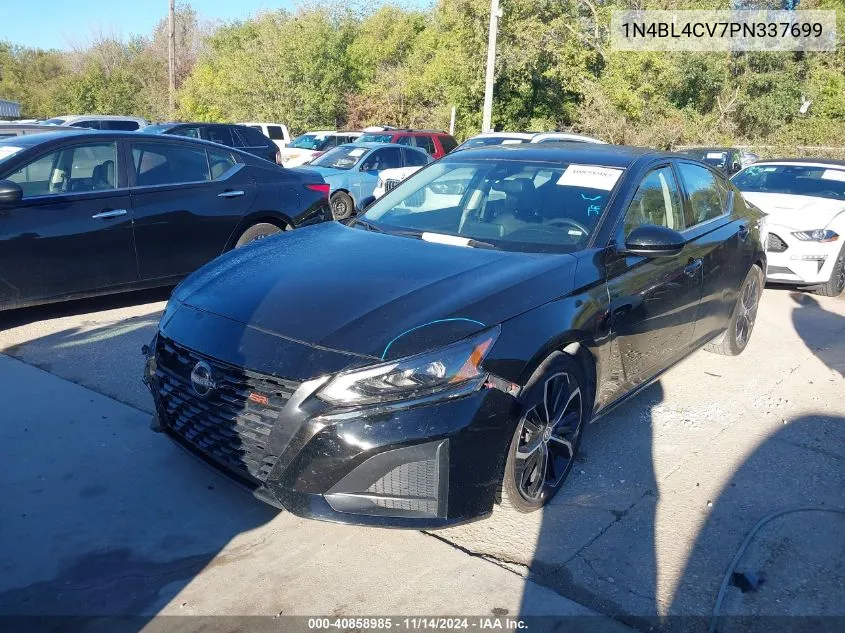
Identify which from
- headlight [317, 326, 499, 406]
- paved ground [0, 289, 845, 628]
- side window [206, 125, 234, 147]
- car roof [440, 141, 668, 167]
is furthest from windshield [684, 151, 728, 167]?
headlight [317, 326, 499, 406]

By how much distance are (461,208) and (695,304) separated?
1.63 meters

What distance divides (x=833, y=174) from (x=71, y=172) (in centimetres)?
847

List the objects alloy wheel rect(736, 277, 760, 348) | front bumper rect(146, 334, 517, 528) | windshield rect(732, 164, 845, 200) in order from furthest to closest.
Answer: windshield rect(732, 164, 845, 200)
alloy wheel rect(736, 277, 760, 348)
front bumper rect(146, 334, 517, 528)

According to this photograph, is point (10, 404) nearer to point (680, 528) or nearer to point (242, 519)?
point (242, 519)

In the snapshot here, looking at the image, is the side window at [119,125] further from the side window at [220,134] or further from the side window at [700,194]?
the side window at [700,194]

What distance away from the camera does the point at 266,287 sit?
11.0 feet

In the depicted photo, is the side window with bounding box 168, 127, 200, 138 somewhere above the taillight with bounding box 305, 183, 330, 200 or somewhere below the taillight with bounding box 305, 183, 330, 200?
above

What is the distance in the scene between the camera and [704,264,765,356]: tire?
571 centimetres

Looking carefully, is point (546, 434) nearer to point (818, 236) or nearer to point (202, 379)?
point (202, 379)

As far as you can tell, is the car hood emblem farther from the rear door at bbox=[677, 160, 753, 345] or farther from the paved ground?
the rear door at bbox=[677, 160, 753, 345]

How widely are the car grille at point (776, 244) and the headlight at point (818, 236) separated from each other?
0.52 ft

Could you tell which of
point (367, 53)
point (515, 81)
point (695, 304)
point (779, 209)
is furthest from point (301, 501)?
point (367, 53)

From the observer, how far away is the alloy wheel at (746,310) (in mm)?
5812

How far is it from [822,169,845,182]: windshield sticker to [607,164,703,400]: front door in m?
5.49
